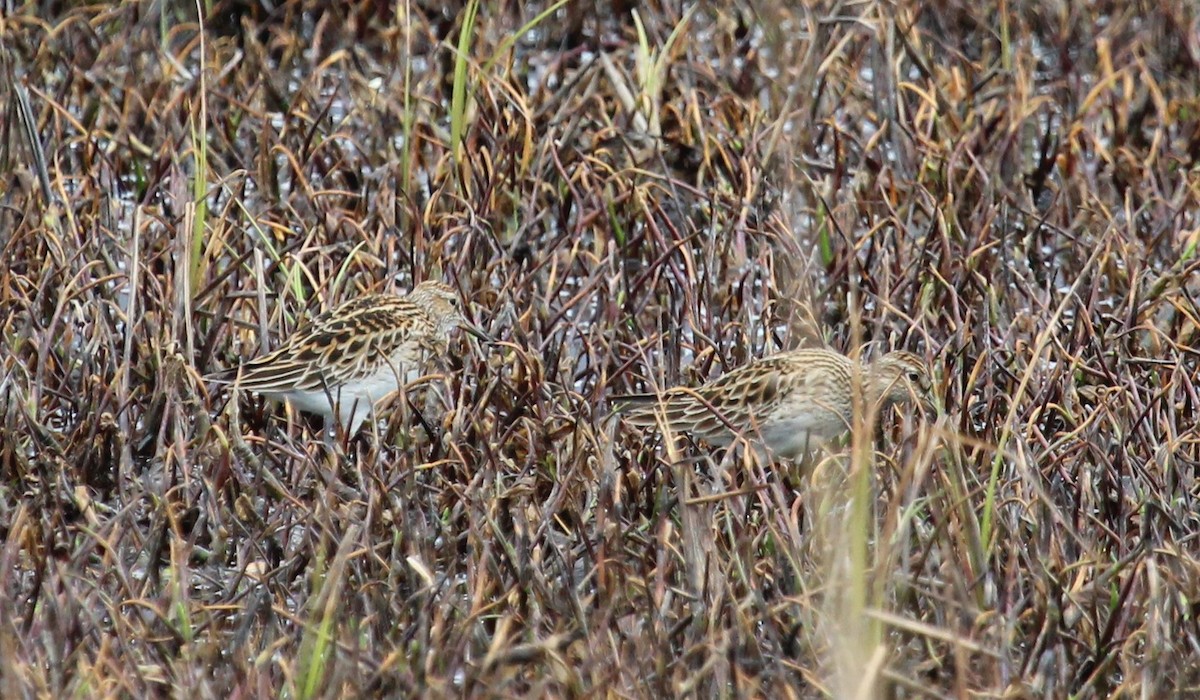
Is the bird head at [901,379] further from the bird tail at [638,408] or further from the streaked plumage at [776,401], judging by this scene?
the bird tail at [638,408]

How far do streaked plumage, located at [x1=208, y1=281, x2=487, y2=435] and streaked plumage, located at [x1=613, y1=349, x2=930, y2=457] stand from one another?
2.35 feet

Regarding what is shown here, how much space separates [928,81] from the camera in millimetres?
8273

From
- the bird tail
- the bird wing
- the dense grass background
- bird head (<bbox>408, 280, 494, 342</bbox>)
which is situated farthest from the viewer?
bird head (<bbox>408, 280, 494, 342</bbox>)

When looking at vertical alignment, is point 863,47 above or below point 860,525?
below

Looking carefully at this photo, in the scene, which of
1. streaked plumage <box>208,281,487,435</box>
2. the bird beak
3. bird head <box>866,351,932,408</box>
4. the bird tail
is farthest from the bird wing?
bird head <box>866,351,932,408</box>

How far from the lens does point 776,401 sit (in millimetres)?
5480

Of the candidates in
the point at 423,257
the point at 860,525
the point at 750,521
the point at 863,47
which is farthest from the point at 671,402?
the point at 863,47

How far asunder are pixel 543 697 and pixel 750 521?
1.18m

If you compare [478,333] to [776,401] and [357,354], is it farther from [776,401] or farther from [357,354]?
[776,401]

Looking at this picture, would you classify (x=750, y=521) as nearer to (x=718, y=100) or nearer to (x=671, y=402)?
(x=671, y=402)

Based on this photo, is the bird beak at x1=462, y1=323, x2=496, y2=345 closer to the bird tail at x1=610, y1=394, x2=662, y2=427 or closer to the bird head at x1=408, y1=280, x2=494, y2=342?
the bird head at x1=408, y1=280, x2=494, y2=342

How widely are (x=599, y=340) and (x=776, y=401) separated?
886 millimetres

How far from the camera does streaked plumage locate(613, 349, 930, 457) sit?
17.9ft

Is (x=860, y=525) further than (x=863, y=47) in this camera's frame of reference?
No
